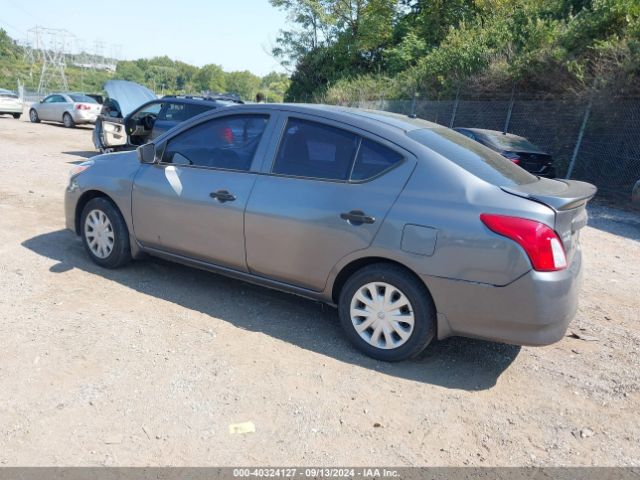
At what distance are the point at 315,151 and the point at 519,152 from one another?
8394mm

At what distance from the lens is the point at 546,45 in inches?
618

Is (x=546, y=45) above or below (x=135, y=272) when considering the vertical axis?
above

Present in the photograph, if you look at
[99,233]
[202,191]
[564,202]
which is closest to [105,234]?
[99,233]

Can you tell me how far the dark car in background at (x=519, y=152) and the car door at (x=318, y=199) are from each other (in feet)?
25.5

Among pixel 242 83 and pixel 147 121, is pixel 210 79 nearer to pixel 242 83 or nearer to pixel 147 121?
pixel 242 83

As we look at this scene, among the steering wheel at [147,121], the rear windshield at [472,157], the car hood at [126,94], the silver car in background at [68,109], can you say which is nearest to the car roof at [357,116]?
the rear windshield at [472,157]

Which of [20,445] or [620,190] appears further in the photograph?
[620,190]

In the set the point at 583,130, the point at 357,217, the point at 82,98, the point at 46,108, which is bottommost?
the point at 46,108

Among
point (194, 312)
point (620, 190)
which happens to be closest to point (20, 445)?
point (194, 312)

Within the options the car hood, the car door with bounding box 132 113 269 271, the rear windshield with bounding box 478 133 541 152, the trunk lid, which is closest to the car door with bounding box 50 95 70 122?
the car hood

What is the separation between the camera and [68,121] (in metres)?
22.2

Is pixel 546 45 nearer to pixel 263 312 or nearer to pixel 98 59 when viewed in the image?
pixel 263 312

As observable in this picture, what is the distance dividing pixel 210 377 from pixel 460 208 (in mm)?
1926

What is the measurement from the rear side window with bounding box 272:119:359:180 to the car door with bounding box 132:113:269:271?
0.24 m
